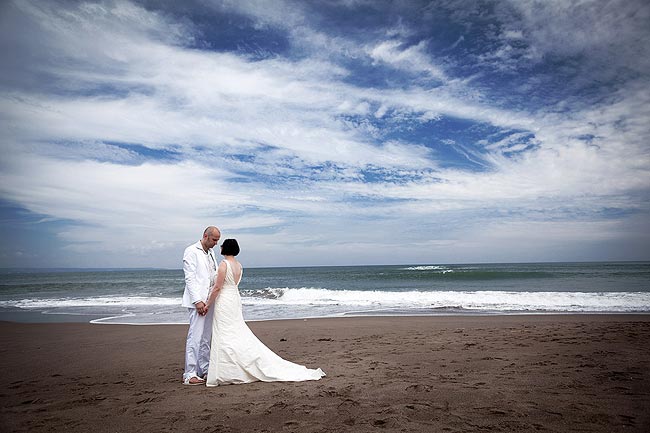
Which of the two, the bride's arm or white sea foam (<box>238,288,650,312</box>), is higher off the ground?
the bride's arm

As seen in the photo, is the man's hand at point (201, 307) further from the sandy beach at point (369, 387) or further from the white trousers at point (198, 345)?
the sandy beach at point (369, 387)

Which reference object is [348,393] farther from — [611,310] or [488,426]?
[611,310]

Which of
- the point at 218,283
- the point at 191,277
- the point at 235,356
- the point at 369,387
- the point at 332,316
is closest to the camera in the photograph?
the point at 369,387

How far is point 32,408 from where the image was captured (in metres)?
4.17

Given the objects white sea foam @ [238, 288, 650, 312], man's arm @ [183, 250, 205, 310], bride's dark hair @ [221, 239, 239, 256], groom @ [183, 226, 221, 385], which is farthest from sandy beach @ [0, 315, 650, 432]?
white sea foam @ [238, 288, 650, 312]

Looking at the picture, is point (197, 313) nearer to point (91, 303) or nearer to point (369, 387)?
point (369, 387)

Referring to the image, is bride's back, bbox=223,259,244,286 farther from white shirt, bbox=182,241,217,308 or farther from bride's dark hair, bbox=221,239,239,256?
white shirt, bbox=182,241,217,308

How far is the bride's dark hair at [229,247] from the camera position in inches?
206

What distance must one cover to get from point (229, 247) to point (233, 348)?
1.31 m

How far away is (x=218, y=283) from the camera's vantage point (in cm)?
519

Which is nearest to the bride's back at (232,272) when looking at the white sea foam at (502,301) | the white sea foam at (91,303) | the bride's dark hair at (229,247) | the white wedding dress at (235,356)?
the white wedding dress at (235,356)

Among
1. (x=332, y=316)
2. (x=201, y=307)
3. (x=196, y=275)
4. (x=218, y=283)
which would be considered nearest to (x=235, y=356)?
(x=201, y=307)

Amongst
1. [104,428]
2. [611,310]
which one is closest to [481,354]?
[104,428]

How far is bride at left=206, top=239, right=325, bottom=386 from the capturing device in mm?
4988
